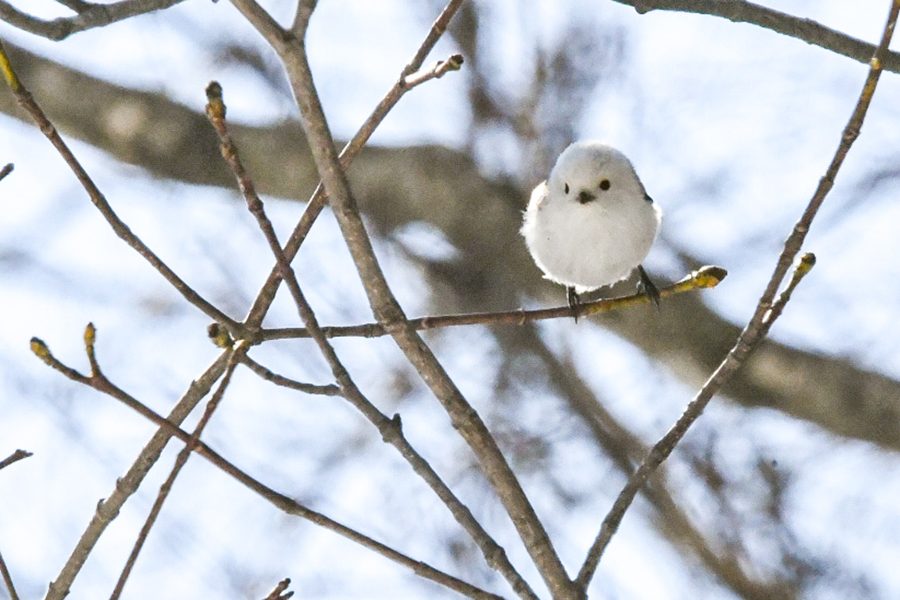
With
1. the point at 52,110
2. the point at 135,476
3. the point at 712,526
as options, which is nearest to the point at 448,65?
the point at 135,476

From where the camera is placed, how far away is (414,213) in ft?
16.6

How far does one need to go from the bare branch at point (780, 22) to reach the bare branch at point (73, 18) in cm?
101

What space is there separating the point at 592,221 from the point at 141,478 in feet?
5.43

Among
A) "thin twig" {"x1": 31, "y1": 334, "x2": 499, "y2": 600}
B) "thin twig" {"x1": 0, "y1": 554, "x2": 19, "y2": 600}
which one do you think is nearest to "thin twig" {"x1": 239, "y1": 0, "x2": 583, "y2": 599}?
"thin twig" {"x1": 31, "y1": 334, "x2": 499, "y2": 600}

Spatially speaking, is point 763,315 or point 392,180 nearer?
point 763,315

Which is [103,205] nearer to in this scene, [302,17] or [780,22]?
[302,17]

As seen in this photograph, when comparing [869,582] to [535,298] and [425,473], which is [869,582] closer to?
[535,298]

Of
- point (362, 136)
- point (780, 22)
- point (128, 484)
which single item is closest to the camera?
point (362, 136)

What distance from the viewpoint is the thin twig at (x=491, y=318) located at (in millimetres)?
1683

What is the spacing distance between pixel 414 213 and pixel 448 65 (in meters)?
3.56

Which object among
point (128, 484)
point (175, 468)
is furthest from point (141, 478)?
point (175, 468)

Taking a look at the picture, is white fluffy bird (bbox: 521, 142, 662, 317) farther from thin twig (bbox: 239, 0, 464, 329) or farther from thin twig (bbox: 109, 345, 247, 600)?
thin twig (bbox: 109, 345, 247, 600)

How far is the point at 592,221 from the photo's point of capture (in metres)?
3.04

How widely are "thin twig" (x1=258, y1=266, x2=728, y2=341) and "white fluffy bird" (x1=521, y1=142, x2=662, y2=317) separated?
1031 millimetres
